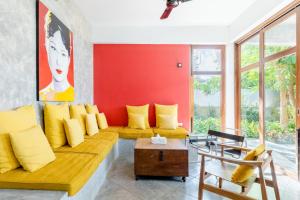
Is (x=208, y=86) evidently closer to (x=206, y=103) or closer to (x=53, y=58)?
(x=206, y=103)

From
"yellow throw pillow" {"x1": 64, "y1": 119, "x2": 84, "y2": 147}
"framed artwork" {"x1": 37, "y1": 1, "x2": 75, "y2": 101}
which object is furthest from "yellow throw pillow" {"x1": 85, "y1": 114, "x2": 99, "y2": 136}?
"yellow throw pillow" {"x1": 64, "y1": 119, "x2": 84, "y2": 147}

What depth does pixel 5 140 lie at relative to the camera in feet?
5.98

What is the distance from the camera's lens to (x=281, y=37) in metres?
3.41

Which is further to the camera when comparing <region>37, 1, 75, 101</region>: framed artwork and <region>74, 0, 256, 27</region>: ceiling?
<region>74, 0, 256, 27</region>: ceiling

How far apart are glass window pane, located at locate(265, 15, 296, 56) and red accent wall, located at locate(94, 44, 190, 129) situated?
1.88m

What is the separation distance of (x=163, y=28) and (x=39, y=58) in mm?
3243

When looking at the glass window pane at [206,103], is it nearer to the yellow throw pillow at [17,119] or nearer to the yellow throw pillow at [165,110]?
the yellow throw pillow at [165,110]

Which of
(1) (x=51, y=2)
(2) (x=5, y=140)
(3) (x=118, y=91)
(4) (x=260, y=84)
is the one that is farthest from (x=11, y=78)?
(4) (x=260, y=84)

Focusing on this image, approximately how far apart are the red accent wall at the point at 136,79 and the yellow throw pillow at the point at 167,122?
0.42m

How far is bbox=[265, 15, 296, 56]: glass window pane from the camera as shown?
10.3ft

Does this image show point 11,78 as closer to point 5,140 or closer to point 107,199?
point 5,140

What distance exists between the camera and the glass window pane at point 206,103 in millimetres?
5305

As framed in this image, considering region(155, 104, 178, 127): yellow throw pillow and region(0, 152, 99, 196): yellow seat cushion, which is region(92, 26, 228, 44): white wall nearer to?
region(155, 104, 178, 127): yellow throw pillow

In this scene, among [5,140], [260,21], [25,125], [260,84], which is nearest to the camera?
[5,140]
